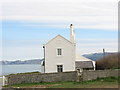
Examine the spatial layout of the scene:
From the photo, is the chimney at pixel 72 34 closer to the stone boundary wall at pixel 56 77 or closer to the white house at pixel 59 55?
the white house at pixel 59 55

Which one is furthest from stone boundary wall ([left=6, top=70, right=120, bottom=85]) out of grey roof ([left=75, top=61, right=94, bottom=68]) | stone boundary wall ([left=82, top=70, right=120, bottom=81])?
grey roof ([left=75, top=61, right=94, bottom=68])

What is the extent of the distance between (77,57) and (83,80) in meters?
12.3

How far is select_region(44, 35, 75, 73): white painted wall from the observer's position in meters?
40.8

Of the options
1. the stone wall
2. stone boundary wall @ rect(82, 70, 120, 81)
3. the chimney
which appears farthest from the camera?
the chimney

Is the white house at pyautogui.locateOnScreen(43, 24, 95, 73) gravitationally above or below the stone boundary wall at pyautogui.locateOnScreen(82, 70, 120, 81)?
above

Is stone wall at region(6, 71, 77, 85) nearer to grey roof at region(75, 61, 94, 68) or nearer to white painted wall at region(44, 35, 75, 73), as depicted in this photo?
white painted wall at region(44, 35, 75, 73)

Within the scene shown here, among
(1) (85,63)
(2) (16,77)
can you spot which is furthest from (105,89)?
(1) (85,63)

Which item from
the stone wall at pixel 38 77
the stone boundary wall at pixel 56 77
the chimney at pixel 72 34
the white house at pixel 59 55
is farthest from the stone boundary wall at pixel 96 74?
the chimney at pixel 72 34

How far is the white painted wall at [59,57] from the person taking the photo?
40.8m

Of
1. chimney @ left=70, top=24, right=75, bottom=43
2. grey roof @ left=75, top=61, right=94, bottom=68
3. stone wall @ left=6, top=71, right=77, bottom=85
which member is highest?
chimney @ left=70, top=24, right=75, bottom=43

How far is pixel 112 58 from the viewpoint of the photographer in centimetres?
4147

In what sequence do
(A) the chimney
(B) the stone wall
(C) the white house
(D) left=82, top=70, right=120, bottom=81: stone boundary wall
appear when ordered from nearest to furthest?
1. (B) the stone wall
2. (D) left=82, top=70, right=120, bottom=81: stone boundary wall
3. (C) the white house
4. (A) the chimney

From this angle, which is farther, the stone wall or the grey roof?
the grey roof

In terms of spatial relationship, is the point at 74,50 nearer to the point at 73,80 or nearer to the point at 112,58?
the point at 112,58
